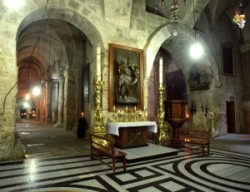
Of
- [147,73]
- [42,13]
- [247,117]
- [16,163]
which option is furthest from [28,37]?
[247,117]

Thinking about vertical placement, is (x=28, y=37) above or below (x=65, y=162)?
above

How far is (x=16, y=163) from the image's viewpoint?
189 inches

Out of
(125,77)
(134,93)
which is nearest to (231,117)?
(134,93)

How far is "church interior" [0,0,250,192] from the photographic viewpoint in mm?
4137

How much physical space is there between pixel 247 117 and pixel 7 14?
13739mm

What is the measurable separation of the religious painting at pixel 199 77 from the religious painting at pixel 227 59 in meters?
1.64

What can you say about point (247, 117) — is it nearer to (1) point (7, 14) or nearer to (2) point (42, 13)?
(2) point (42, 13)

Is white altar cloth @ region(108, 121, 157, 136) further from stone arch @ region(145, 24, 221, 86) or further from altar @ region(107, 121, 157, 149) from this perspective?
stone arch @ region(145, 24, 221, 86)

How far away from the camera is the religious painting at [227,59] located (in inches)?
463

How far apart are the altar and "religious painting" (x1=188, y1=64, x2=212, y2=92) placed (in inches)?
230

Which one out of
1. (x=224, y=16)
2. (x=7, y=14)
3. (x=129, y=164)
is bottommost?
(x=129, y=164)

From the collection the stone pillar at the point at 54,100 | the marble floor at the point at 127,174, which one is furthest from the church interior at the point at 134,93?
the stone pillar at the point at 54,100

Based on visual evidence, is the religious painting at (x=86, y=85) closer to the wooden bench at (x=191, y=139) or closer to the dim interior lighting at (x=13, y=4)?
the wooden bench at (x=191, y=139)

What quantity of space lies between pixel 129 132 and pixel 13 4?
5035mm
